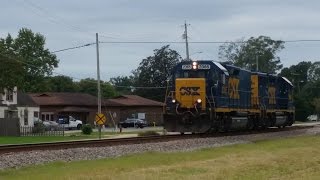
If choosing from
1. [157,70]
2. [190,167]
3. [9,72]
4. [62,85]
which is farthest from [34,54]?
[190,167]

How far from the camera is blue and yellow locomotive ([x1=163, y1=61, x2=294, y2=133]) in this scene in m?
31.2

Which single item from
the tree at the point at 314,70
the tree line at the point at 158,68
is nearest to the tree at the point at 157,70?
the tree line at the point at 158,68

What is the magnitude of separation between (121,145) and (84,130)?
100 feet

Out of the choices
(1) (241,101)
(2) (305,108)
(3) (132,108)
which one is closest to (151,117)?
(3) (132,108)

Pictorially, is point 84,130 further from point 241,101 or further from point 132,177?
point 132,177

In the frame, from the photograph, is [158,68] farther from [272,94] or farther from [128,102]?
[272,94]

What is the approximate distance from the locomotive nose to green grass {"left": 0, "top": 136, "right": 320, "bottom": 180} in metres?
7.81

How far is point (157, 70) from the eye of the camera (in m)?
117

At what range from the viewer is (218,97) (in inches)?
1257

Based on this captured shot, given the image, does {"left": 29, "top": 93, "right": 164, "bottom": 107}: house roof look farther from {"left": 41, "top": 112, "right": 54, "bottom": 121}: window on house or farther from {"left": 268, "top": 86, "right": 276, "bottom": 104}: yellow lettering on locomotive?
{"left": 268, "top": 86, "right": 276, "bottom": 104}: yellow lettering on locomotive

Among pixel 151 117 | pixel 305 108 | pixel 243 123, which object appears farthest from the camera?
pixel 305 108

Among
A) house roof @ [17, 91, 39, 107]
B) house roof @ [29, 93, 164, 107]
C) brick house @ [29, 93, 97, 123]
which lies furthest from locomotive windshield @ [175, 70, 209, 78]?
brick house @ [29, 93, 97, 123]

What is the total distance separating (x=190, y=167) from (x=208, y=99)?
1415cm

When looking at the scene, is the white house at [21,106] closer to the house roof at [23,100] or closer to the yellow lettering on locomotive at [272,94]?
the house roof at [23,100]
